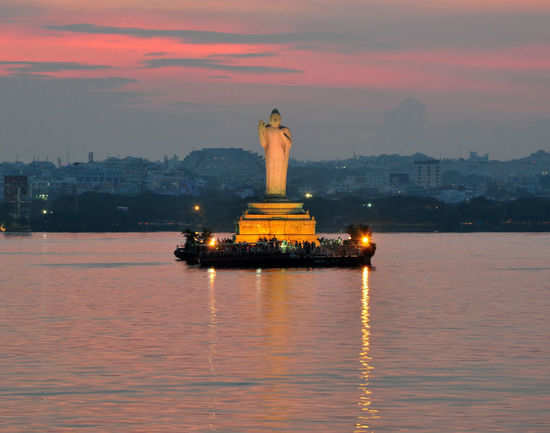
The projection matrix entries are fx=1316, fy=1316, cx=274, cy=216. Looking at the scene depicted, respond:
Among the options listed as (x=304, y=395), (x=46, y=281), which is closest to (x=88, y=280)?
(x=46, y=281)

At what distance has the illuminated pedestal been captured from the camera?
7881 cm

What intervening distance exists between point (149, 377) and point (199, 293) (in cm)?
2707

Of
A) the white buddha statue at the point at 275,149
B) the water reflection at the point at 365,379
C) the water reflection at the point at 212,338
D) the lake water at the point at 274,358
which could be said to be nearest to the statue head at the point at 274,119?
the white buddha statue at the point at 275,149

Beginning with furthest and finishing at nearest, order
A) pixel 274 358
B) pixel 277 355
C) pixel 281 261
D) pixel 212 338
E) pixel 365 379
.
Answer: pixel 281 261
pixel 212 338
pixel 277 355
pixel 274 358
pixel 365 379

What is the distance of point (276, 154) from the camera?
8088 centimetres

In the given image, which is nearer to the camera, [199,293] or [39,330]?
[39,330]

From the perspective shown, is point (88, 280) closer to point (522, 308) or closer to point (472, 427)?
point (522, 308)

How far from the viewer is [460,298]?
2051 inches

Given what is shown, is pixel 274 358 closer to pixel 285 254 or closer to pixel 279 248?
pixel 285 254

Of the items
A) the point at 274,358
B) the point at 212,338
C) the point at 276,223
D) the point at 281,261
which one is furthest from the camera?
the point at 276,223

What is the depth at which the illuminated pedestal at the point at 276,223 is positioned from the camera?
7881cm

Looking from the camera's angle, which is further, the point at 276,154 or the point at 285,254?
the point at 276,154

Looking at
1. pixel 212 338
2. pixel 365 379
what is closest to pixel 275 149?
pixel 212 338

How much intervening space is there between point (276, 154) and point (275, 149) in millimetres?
316
